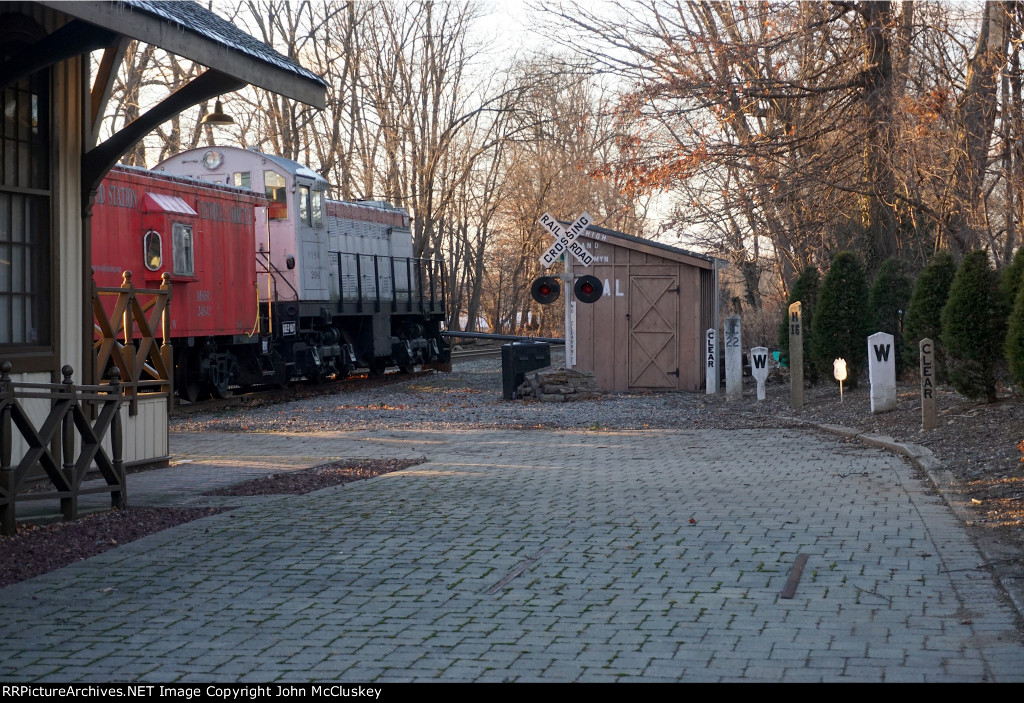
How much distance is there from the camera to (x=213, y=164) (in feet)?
69.6

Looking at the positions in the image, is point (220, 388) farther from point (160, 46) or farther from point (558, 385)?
point (160, 46)

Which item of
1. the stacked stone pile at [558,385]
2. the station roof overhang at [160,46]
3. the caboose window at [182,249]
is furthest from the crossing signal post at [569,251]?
the station roof overhang at [160,46]

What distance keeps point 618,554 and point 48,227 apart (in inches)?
238

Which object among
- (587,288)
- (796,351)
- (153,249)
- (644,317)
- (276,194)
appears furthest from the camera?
(276,194)

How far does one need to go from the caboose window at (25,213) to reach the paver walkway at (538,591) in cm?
180

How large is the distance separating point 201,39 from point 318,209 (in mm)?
14119

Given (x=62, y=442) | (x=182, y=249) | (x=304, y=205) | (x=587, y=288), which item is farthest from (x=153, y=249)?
(x=62, y=442)

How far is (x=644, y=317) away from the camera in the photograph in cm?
2073

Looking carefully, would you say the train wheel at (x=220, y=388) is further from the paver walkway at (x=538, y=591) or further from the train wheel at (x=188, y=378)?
the paver walkway at (x=538, y=591)

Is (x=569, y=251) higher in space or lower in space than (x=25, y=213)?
higher

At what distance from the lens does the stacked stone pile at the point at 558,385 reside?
18578 millimetres

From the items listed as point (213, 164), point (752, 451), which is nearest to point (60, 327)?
point (752, 451)

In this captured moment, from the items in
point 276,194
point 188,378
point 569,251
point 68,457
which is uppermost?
point 276,194

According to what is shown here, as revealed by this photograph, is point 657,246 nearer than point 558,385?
No
